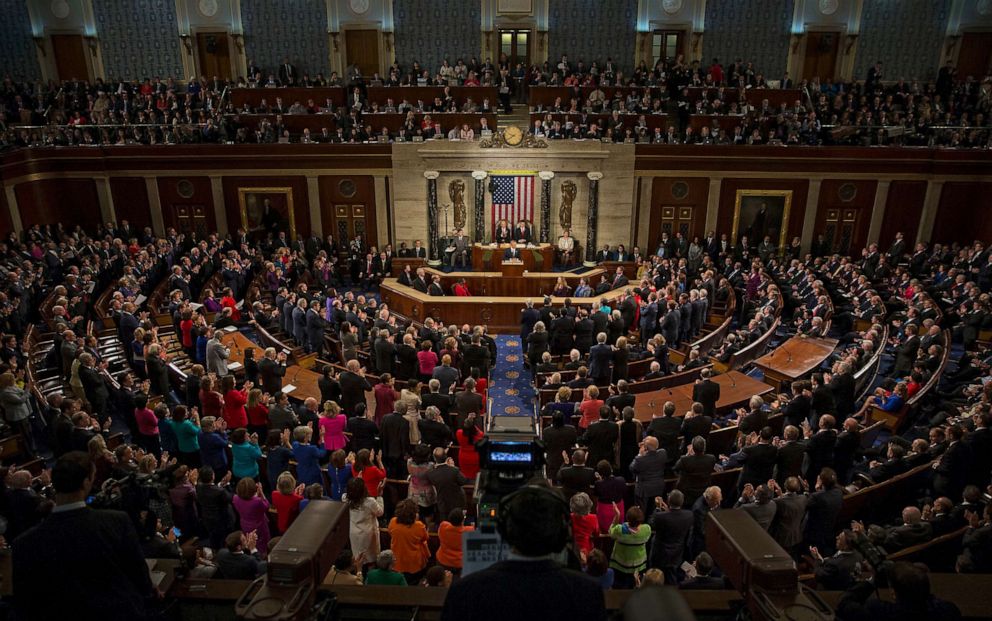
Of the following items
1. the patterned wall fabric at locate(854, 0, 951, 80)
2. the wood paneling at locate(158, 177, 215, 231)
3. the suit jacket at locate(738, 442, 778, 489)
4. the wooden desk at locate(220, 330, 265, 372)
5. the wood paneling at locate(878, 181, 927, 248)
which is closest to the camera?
the suit jacket at locate(738, 442, 778, 489)

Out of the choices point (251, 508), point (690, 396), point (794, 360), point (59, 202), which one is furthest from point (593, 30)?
point (251, 508)

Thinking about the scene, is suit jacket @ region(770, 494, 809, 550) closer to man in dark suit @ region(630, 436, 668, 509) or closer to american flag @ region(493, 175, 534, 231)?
man in dark suit @ region(630, 436, 668, 509)

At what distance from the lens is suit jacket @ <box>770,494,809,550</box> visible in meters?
5.83

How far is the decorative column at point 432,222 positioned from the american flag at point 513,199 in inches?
72.2

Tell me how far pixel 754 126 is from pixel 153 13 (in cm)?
2061

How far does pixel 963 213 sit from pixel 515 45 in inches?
601

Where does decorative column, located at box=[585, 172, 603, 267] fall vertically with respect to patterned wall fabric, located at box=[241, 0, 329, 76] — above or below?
below

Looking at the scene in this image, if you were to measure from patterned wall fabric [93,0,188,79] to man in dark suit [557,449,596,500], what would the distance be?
23.4 m

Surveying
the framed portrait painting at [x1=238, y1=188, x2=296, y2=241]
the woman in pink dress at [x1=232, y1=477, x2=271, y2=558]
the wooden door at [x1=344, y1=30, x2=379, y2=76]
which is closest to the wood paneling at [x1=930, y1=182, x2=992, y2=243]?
the wooden door at [x1=344, y1=30, x2=379, y2=76]

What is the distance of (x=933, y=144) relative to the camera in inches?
750

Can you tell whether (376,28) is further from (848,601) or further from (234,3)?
(848,601)

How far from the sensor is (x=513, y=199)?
20.4m

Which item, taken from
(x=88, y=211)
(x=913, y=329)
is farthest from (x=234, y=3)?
(x=913, y=329)

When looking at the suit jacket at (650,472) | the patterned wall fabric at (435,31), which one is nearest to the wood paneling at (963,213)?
the patterned wall fabric at (435,31)
